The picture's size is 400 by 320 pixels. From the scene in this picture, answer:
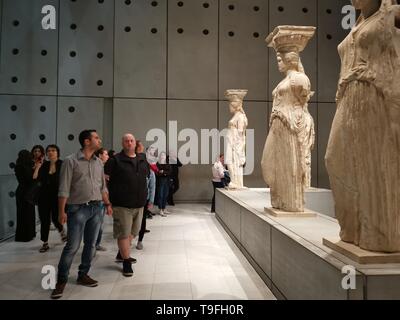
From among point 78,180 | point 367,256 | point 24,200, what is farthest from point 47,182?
point 367,256

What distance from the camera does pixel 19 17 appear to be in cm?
1030

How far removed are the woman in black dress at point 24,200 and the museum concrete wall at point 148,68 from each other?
16.3 feet

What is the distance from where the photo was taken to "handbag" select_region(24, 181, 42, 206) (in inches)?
209

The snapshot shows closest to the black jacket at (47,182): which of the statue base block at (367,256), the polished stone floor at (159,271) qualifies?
the polished stone floor at (159,271)

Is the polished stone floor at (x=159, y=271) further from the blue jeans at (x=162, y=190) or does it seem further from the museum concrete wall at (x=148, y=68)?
the museum concrete wall at (x=148, y=68)

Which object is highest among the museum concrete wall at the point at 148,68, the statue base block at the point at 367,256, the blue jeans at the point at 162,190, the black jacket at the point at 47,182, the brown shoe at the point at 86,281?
the museum concrete wall at the point at 148,68

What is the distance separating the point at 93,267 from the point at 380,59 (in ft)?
12.9

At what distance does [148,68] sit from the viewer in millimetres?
10703

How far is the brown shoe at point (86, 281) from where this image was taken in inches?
145

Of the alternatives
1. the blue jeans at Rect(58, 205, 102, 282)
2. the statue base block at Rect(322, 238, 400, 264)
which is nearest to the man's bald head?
the blue jeans at Rect(58, 205, 102, 282)

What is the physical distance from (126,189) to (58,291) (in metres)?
1.25

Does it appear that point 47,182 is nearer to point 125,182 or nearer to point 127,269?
point 125,182
